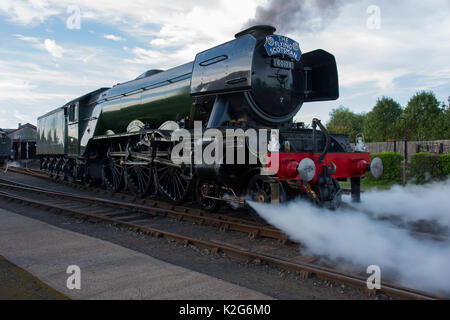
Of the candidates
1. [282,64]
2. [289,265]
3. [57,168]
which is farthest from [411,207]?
[57,168]

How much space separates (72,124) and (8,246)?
27.5ft

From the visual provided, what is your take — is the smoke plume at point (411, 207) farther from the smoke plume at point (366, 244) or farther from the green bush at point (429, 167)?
the green bush at point (429, 167)

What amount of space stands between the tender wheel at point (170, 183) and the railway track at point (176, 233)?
0.57 m

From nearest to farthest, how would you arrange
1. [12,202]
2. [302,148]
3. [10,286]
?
[10,286] → [302,148] → [12,202]

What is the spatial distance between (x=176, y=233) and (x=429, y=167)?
32.4 ft

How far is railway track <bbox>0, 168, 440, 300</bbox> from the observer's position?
350 centimetres

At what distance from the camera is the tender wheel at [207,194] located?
6.61 m

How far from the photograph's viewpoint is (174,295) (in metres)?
3.25

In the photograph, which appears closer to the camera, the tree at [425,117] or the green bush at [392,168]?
the green bush at [392,168]

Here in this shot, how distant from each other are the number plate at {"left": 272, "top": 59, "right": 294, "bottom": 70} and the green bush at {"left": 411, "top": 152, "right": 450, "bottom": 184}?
8100 millimetres

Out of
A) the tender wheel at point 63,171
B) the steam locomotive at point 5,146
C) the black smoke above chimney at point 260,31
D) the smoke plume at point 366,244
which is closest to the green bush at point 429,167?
the smoke plume at point 366,244

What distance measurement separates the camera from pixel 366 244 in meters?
4.59

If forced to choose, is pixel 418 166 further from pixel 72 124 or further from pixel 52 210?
pixel 72 124
